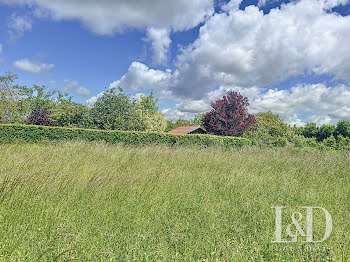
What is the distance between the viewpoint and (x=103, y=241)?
2506 mm

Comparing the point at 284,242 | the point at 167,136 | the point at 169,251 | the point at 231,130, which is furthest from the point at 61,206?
Result: the point at 231,130

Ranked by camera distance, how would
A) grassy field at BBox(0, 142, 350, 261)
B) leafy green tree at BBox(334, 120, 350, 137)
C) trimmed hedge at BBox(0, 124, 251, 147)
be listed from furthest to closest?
leafy green tree at BBox(334, 120, 350, 137) < trimmed hedge at BBox(0, 124, 251, 147) < grassy field at BBox(0, 142, 350, 261)

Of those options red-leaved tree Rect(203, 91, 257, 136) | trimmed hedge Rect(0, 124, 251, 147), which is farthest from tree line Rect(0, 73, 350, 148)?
trimmed hedge Rect(0, 124, 251, 147)

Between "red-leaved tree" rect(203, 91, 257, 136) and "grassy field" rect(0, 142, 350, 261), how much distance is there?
2143 centimetres

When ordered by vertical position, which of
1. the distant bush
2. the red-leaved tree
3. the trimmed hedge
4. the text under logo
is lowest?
the text under logo

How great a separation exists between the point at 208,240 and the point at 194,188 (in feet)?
6.25

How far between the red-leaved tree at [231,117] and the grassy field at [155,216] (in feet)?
70.3

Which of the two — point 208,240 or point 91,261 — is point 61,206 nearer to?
point 91,261

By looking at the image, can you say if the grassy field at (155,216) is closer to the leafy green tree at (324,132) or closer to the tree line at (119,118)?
the tree line at (119,118)

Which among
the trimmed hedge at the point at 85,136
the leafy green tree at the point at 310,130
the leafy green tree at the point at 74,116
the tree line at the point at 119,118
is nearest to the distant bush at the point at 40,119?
the tree line at the point at 119,118

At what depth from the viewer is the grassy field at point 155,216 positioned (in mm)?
2385

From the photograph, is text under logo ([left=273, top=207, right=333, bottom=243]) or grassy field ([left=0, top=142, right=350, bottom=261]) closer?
grassy field ([left=0, top=142, right=350, bottom=261])

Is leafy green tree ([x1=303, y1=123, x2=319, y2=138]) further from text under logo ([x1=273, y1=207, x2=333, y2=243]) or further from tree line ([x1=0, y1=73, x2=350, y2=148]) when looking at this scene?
text under logo ([x1=273, y1=207, x2=333, y2=243])

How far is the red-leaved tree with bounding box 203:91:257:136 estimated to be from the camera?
2655 cm
